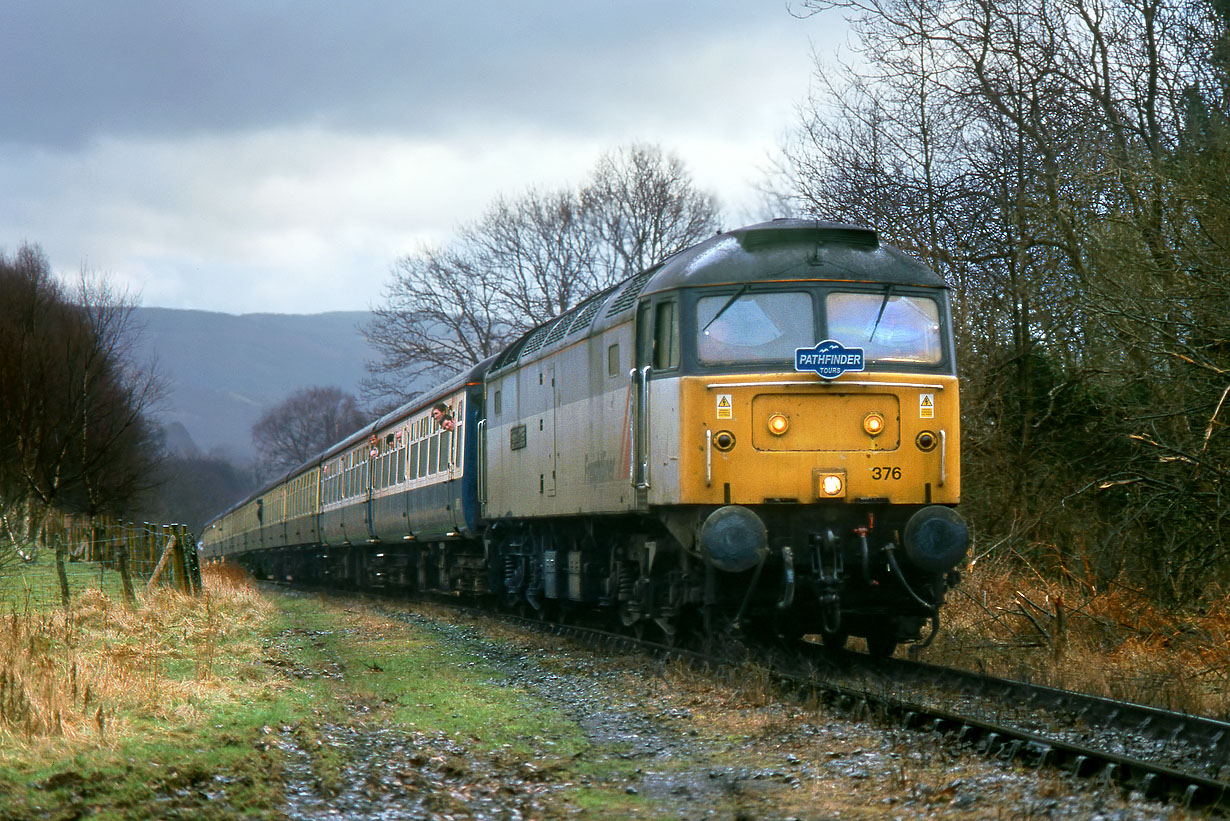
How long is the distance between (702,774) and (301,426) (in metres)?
122

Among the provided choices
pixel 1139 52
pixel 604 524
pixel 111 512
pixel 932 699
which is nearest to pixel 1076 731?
pixel 932 699

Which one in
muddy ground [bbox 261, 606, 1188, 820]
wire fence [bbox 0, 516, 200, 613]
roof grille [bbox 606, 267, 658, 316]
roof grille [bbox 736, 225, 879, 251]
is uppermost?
roof grille [bbox 736, 225, 879, 251]

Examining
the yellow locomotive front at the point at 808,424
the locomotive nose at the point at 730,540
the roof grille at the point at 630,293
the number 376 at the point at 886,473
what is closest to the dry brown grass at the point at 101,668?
the locomotive nose at the point at 730,540

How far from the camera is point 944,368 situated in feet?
34.5

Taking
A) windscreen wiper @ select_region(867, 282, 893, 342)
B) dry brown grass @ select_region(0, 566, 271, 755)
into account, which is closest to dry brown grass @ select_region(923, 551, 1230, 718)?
windscreen wiper @ select_region(867, 282, 893, 342)

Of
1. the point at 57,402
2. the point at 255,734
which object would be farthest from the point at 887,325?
the point at 57,402

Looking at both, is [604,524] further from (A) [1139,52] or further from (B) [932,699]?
(A) [1139,52]

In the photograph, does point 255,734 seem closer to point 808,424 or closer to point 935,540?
point 808,424

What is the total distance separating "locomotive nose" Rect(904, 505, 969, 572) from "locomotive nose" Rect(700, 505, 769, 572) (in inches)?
46.3

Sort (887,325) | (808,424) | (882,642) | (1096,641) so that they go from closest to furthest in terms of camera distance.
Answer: (808,424) → (887,325) → (1096,641) → (882,642)

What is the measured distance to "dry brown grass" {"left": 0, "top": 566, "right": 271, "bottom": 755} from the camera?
23.5 feet

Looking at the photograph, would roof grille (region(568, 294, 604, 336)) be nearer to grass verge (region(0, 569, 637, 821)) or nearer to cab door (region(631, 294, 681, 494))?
cab door (region(631, 294, 681, 494))

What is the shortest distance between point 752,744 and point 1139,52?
48.9 ft

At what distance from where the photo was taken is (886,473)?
400 inches
